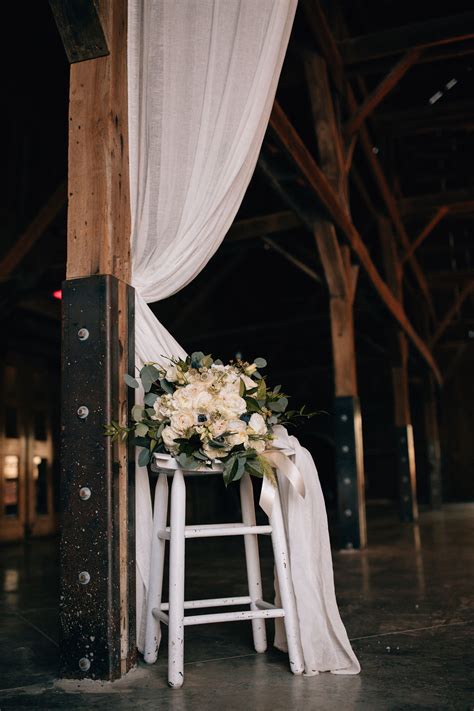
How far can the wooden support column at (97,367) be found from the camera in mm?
2459

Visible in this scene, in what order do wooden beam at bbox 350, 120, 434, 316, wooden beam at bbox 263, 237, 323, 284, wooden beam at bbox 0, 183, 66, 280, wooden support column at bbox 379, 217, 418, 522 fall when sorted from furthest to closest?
wooden support column at bbox 379, 217, 418, 522 → wooden beam at bbox 350, 120, 434, 316 → wooden beam at bbox 263, 237, 323, 284 → wooden beam at bbox 0, 183, 66, 280

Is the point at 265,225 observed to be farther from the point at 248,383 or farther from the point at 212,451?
the point at 212,451

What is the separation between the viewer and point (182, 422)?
246 cm

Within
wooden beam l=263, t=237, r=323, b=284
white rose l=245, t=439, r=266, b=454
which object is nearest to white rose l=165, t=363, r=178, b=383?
white rose l=245, t=439, r=266, b=454

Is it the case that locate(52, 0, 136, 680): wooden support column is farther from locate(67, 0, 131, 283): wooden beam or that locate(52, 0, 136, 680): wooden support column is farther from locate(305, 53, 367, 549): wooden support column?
locate(305, 53, 367, 549): wooden support column

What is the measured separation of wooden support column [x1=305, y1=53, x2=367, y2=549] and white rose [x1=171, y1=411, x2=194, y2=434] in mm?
3995

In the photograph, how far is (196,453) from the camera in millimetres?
2498

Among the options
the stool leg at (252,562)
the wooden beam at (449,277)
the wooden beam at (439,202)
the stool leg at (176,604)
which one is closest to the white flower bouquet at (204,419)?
the stool leg at (176,604)

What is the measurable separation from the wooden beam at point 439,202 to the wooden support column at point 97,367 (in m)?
7.30

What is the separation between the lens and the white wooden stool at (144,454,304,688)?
7.93ft

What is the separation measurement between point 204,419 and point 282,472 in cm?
39

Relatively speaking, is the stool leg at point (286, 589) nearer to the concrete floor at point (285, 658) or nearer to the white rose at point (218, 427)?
the concrete floor at point (285, 658)

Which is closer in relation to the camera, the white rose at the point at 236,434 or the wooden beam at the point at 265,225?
the white rose at the point at 236,434

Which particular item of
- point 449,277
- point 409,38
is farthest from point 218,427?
point 449,277
